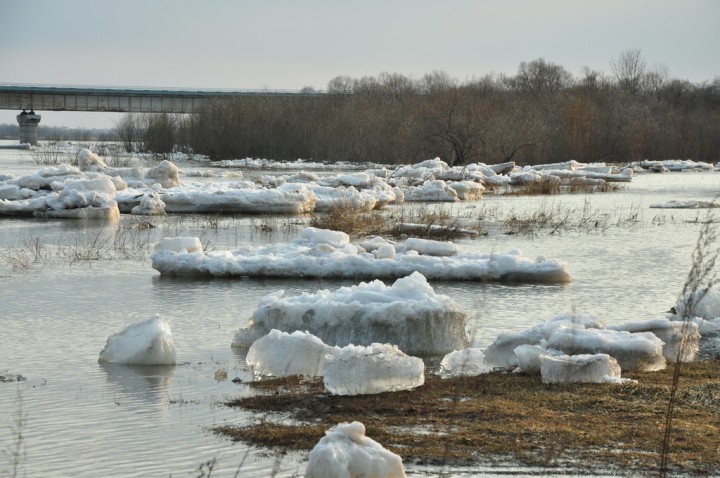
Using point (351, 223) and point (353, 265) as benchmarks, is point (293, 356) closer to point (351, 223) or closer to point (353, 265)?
point (353, 265)

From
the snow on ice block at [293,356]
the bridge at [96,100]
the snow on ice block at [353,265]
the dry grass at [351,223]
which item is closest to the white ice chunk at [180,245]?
the snow on ice block at [353,265]

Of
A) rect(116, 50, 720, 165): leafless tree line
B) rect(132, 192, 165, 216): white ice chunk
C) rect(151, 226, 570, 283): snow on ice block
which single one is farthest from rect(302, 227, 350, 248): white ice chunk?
rect(116, 50, 720, 165): leafless tree line

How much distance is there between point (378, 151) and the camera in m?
53.3

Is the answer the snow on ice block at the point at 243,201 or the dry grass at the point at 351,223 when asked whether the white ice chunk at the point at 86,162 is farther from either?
the dry grass at the point at 351,223

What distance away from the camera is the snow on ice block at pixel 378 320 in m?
9.02

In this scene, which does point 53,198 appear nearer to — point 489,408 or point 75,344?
point 75,344

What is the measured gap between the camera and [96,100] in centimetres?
7962

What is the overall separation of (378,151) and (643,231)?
32771mm

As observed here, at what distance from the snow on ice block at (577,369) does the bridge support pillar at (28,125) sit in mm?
79588

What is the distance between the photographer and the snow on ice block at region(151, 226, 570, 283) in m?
13.8

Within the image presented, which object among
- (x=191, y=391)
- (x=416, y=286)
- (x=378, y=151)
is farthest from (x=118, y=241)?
(x=378, y=151)

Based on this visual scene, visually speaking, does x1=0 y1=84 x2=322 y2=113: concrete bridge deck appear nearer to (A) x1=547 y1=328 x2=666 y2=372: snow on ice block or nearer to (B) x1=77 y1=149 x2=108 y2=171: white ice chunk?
(B) x1=77 y1=149 x2=108 y2=171: white ice chunk

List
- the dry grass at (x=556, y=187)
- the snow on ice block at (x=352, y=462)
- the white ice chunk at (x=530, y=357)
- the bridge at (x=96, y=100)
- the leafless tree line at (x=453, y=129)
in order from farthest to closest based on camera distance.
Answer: the bridge at (x=96, y=100) → the leafless tree line at (x=453, y=129) → the dry grass at (x=556, y=187) → the white ice chunk at (x=530, y=357) → the snow on ice block at (x=352, y=462)

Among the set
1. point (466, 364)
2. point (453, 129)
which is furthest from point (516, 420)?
point (453, 129)
